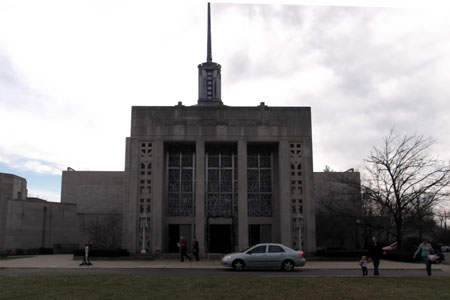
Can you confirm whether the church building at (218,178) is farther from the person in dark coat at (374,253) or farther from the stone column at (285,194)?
the person in dark coat at (374,253)

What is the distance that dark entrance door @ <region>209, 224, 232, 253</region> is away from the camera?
3422cm

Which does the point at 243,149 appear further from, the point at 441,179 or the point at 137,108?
the point at 441,179

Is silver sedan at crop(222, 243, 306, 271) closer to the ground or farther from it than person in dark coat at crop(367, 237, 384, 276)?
closer to the ground

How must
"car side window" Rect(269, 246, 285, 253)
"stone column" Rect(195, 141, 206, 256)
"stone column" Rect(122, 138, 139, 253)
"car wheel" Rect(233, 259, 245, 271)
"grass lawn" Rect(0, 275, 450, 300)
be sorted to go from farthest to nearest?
"stone column" Rect(195, 141, 206, 256) → "stone column" Rect(122, 138, 139, 253) → "car side window" Rect(269, 246, 285, 253) → "car wheel" Rect(233, 259, 245, 271) → "grass lawn" Rect(0, 275, 450, 300)

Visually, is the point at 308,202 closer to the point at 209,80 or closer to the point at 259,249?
the point at 259,249

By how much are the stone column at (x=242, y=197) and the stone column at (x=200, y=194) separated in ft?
9.06

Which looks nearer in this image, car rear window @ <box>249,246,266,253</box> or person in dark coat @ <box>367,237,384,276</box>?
person in dark coat @ <box>367,237,384,276</box>

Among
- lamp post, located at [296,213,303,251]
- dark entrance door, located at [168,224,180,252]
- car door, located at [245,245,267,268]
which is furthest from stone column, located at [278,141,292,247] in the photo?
car door, located at [245,245,267,268]

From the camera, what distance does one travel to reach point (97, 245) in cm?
4444

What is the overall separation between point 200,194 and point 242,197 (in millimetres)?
3205

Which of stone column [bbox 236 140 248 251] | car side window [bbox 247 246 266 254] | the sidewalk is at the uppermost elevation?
stone column [bbox 236 140 248 251]

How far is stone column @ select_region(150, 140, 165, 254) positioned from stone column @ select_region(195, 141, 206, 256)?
8.67 ft

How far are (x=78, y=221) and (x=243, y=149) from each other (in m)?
23.4

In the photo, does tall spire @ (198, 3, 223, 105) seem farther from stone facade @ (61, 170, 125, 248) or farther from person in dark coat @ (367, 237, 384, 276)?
person in dark coat @ (367, 237, 384, 276)
